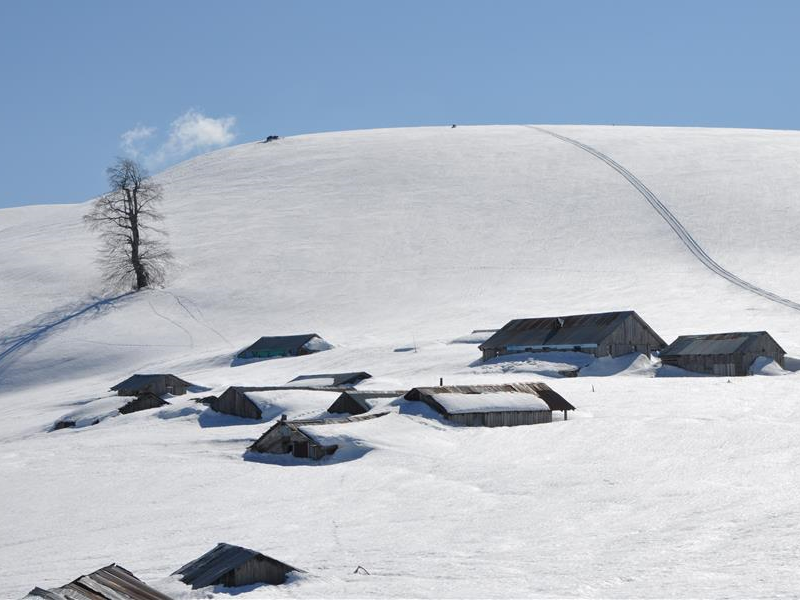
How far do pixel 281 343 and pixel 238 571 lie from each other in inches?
1700

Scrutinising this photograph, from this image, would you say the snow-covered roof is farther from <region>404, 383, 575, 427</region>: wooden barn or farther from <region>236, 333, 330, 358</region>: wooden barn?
<region>236, 333, 330, 358</region>: wooden barn

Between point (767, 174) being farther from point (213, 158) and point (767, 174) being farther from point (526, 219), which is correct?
point (213, 158)

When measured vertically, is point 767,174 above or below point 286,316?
above

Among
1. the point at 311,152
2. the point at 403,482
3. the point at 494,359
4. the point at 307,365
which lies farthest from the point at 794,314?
the point at 311,152

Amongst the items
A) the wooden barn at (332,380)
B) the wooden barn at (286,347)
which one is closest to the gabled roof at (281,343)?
the wooden barn at (286,347)

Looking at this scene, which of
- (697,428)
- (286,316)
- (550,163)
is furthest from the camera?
(550,163)

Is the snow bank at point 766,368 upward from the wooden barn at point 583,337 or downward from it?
downward

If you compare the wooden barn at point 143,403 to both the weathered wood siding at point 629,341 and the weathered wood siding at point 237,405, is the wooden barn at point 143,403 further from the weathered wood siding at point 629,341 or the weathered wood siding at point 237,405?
the weathered wood siding at point 629,341

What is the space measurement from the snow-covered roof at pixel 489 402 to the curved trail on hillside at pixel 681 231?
31062 millimetres

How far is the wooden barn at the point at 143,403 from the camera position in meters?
45.2

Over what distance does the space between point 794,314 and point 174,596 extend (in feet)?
164

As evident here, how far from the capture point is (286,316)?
Answer: 6819 centimetres

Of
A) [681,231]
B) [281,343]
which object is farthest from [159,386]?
[681,231]

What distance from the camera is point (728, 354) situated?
4678 cm
